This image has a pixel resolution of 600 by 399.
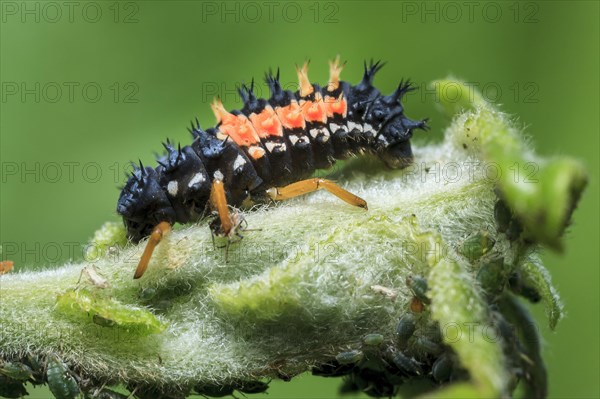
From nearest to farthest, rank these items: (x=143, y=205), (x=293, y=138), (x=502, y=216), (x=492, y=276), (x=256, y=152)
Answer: (x=492, y=276) < (x=502, y=216) < (x=143, y=205) < (x=256, y=152) < (x=293, y=138)

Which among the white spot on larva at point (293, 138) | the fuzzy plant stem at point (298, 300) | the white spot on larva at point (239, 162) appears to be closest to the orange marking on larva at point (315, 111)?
the white spot on larva at point (293, 138)

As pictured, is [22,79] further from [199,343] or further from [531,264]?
[531,264]

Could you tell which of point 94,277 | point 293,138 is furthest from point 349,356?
point 293,138

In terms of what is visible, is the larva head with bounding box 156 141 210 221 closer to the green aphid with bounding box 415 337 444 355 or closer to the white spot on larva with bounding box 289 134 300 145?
the white spot on larva with bounding box 289 134 300 145

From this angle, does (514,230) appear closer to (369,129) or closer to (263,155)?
(263,155)

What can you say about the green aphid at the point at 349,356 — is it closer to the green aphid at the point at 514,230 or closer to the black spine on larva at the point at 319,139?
the green aphid at the point at 514,230

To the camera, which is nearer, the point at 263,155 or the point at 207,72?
the point at 263,155

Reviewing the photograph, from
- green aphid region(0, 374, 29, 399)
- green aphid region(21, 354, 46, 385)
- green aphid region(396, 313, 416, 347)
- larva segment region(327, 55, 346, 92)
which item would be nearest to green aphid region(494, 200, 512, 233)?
green aphid region(396, 313, 416, 347)

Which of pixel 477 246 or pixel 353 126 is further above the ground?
pixel 353 126
